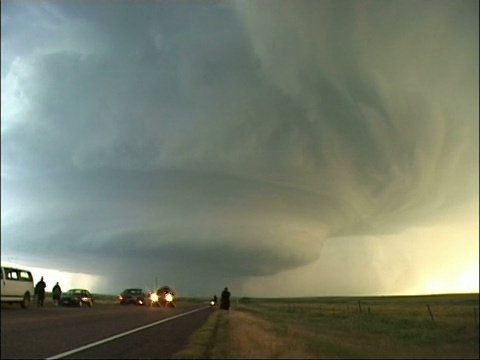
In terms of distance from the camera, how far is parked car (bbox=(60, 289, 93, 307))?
91.8 ft

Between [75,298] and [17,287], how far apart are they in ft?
37.5

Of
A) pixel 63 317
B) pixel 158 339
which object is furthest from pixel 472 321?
pixel 63 317

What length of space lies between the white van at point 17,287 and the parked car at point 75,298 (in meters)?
7.80

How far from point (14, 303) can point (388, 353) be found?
13558mm

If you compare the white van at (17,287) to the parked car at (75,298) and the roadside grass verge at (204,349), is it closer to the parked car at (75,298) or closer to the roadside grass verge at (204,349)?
the roadside grass verge at (204,349)

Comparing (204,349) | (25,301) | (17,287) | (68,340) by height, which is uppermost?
(17,287)

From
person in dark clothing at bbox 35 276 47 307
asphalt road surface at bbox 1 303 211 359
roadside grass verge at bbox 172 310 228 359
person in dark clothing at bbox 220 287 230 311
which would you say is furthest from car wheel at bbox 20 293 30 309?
person in dark clothing at bbox 220 287 230 311

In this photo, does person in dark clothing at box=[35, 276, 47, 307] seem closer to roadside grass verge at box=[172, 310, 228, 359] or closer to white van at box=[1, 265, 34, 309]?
white van at box=[1, 265, 34, 309]

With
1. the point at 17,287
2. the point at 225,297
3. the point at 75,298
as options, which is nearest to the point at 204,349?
the point at 17,287

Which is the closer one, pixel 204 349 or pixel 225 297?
pixel 204 349

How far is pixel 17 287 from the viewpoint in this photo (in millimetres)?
18125

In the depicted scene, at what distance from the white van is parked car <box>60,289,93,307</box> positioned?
25.6ft

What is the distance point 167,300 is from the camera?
2425 inches

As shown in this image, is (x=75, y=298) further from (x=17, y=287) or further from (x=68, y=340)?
(x=68, y=340)
